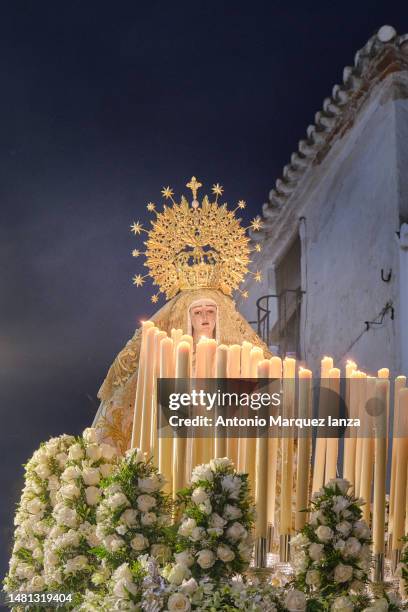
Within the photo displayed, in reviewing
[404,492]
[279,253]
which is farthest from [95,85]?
[404,492]

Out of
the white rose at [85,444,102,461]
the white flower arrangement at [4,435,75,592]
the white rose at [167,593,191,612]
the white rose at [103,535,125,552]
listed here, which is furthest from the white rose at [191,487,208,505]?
the white flower arrangement at [4,435,75,592]

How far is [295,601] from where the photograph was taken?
7.36ft

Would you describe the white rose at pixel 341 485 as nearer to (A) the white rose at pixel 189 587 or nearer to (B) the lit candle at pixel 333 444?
(B) the lit candle at pixel 333 444

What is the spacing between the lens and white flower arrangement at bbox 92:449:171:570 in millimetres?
2559

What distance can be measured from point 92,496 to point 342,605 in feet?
3.10

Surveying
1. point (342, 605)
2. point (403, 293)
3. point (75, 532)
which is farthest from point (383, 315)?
point (342, 605)

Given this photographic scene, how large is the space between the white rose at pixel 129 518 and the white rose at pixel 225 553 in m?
0.27

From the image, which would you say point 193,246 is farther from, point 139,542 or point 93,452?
point 139,542

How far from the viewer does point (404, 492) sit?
2.87 meters

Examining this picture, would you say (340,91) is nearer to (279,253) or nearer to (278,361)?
(279,253)

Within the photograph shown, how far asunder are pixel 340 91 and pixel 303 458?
3.57m

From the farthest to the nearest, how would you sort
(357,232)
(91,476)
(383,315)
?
(357,232), (383,315), (91,476)

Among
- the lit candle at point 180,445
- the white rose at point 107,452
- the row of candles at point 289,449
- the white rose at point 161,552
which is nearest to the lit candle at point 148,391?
→ the row of candles at point 289,449

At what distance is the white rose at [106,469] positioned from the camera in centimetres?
299
